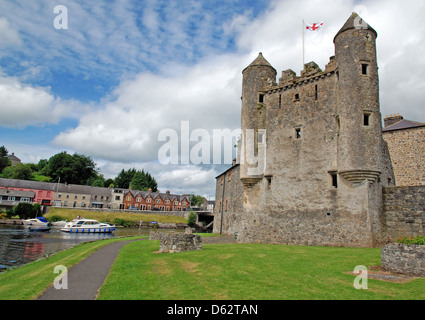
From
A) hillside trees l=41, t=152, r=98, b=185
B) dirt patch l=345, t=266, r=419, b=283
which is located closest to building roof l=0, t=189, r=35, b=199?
hillside trees l=41, t=152, r=98, b=185

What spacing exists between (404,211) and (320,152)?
688 centimetres

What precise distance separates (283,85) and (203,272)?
19584mm

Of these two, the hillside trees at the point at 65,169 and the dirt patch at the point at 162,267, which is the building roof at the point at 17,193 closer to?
the hillside trees at the point at 65,169

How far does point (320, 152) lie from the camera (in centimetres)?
2241

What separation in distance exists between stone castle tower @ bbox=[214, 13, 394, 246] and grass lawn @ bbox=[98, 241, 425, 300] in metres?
6.81

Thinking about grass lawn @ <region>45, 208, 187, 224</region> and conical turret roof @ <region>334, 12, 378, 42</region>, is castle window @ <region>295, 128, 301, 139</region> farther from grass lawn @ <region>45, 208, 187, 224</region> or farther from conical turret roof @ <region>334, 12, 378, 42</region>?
grass lawn @ <region>45, 208, 187, 224</region>

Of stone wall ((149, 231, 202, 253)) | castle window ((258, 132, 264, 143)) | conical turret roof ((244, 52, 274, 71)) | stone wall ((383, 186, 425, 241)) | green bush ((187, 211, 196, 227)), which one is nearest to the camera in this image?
stone wall ((149, 231, 202, 253))

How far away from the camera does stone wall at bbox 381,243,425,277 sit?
10289 mm

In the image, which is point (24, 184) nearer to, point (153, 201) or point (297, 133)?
point (153, 201)

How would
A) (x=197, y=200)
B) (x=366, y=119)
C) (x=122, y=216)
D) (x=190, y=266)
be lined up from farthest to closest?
(x=197, y=200) → (x=122, y=216) → (x=366, y=119) → (x=190, y=266)
